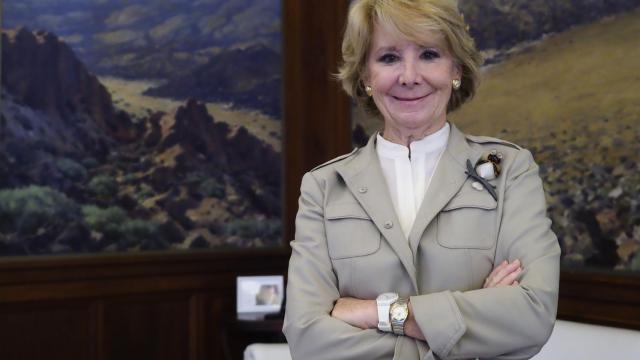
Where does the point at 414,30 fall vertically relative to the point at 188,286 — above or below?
above

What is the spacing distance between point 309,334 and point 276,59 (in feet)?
11.4

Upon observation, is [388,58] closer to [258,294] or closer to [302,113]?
[258,294]

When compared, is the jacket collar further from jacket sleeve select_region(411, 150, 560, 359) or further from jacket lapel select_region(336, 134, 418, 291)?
jacket sleeve select_region(411, 150, 560, 359)

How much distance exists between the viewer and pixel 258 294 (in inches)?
192

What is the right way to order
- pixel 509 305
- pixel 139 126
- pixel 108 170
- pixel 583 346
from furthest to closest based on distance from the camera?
pixel 139 126 → pixel 108 170 → pixel 583 346 → pixel 509 305

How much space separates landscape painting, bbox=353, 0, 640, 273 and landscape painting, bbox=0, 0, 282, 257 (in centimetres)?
157

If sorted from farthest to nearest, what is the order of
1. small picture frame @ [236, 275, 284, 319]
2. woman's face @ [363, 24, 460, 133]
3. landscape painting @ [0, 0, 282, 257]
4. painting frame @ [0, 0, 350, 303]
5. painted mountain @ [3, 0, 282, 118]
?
painting frame @ [0, 0, 350, 303], small picture frame @ [236, 275, 284, 319], painted mountain @ [3, 0, 282, 118], landscape painting @ [0, 0, 282, 257], woman's face @ [363, 24, 460, 133]

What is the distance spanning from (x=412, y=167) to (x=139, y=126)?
2.92 m

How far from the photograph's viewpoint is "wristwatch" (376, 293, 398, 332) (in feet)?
6.37

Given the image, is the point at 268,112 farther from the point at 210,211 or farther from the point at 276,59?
the point at 210,211

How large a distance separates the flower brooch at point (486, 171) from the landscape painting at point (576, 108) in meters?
1.61

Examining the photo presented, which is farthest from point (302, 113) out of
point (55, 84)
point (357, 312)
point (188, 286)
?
point (357, 312)

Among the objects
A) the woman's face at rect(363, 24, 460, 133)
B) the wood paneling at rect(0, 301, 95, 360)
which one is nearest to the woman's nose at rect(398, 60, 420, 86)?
the woman's face at rect(363, 24, 460, 133)

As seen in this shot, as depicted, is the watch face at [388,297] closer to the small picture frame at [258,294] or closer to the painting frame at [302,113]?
the small picture frame at [258,294]
